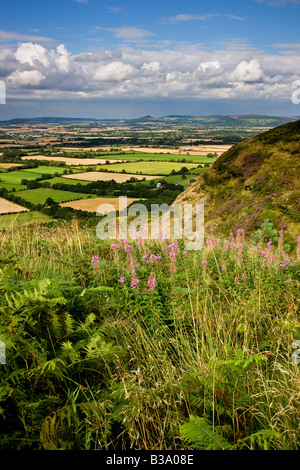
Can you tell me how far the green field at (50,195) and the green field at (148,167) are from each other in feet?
65.5

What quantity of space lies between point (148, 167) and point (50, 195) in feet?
101

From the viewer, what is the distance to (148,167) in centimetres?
7638

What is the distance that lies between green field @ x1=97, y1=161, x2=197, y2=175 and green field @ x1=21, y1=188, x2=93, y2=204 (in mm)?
19953

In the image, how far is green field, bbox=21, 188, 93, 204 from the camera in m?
47.4

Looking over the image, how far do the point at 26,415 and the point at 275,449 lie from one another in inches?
71.8

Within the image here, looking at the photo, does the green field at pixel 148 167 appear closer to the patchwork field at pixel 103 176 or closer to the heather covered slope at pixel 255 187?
the patchwork field at pixel 103 176

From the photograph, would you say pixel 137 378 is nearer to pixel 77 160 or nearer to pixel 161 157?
pixel 77 160

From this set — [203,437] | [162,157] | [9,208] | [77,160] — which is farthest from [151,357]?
[162,157]

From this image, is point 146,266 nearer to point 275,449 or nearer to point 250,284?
point 250,284

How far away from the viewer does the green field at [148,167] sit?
70750mm

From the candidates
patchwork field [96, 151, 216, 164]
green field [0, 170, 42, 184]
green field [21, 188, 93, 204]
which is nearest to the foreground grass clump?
green field [21, 188, 93, 204]

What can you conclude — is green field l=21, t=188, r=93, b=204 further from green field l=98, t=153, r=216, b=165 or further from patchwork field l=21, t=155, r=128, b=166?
green field l=98, t=153, r=216, b=165

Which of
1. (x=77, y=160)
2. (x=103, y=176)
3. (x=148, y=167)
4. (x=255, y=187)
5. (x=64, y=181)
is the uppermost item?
(x=77, y=160)

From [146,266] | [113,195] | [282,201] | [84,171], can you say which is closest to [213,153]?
[84,171]
